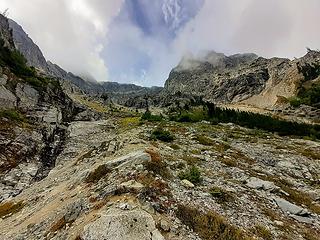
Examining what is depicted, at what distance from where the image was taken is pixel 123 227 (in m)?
18.3

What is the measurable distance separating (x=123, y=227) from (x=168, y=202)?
4215mm

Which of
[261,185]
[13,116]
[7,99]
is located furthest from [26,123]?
[261,185]

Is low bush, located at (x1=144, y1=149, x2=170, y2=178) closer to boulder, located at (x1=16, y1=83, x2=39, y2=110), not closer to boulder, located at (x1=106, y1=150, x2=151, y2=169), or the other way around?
boulder, located at (x1=106, y1=150, x2=151, y2=169)

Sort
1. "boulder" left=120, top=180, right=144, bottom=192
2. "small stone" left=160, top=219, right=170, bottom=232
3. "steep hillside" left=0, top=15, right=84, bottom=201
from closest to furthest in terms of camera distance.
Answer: "small stone" left=160, top=219, right=170, bottom=232 < "boulder" left=120, top=180, right=144, bottom=192 < "steep hillside" left=0, top=15, right=84, bottom=201

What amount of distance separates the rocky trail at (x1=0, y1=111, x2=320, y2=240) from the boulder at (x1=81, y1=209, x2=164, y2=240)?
0.16ft

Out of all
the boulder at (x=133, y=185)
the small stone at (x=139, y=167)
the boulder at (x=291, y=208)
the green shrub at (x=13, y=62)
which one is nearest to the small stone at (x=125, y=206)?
the boulder at (x=133, y=185)

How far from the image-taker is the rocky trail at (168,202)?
19250mm

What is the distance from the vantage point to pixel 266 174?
114 feet

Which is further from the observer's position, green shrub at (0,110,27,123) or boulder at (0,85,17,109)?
boulder at (0,85,17,109)

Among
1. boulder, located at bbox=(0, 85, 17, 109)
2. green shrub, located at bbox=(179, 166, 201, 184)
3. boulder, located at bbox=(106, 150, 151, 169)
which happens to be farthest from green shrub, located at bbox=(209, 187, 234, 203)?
boulder, located at bbox=(0, 85, 17, 109)

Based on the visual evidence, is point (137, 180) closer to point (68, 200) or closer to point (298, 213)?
point (68, 200)

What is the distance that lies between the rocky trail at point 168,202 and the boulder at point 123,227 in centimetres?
5

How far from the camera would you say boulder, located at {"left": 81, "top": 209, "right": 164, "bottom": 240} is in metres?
17.8

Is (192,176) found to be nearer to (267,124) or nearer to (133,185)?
(133,185)
